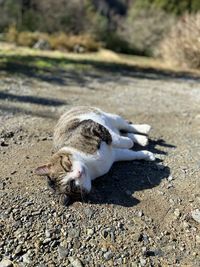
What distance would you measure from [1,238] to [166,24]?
1524 cm

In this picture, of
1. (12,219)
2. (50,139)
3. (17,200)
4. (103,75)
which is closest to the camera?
(12,219)

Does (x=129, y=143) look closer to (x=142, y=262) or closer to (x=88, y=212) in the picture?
(x=88, y=212)

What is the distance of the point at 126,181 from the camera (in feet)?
13.3

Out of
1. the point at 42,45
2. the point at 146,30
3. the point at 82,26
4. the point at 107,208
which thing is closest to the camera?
the point at 107,208

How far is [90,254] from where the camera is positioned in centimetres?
314

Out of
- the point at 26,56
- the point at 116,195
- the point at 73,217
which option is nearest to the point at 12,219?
the point at 73,217

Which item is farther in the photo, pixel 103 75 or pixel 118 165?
pixel 103 75

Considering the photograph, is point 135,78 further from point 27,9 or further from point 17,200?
point 27,9

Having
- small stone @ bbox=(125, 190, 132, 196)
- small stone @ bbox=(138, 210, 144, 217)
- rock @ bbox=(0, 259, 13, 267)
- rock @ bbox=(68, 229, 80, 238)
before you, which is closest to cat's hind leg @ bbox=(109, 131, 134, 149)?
small stone @ bbox=(125, 190, 132, 196)

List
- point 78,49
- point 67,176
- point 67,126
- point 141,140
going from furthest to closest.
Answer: point 78,49 < point 141,140 < point 67,126 < point 67,176

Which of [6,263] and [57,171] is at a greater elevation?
[57,171]

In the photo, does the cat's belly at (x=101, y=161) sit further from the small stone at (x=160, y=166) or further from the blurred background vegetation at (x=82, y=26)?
the blurred background vegetation at (x=82, y=26)

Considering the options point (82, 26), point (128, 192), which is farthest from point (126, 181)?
point (82, 26)

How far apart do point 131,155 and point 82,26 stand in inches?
622
